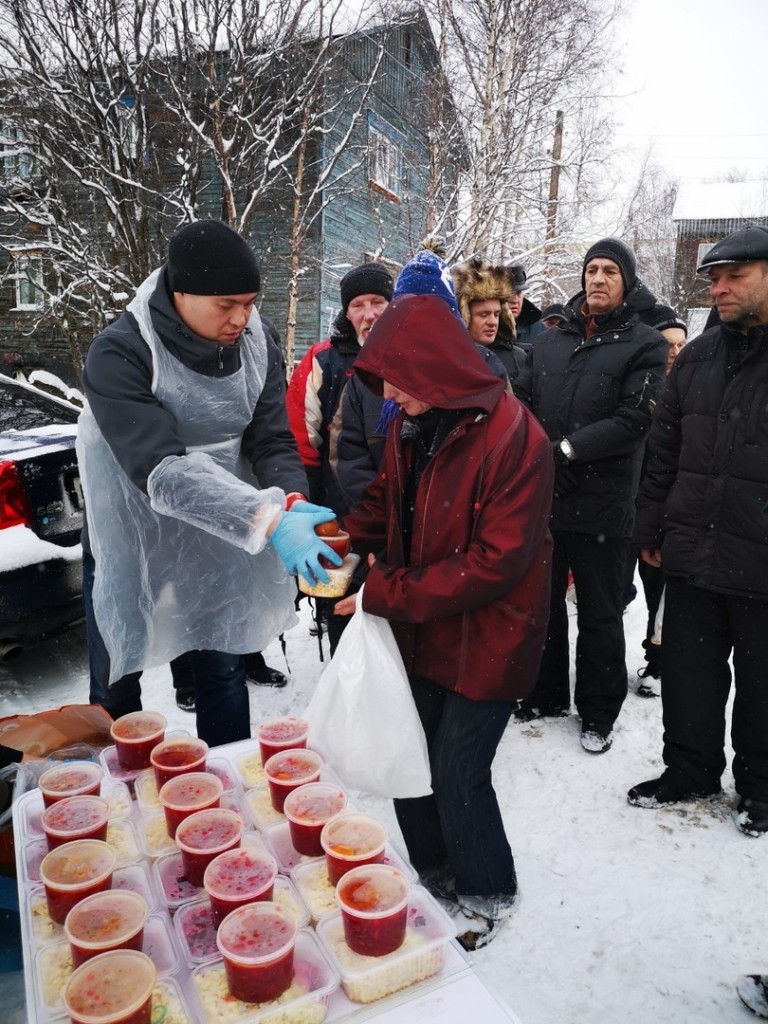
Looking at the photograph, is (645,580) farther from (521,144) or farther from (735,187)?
(735,187)

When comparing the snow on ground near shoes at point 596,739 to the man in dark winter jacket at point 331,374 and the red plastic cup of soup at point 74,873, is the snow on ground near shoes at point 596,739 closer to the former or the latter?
the man in dark winter jacket at point 331,374

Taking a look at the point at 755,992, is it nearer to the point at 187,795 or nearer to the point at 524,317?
the point at 187,795

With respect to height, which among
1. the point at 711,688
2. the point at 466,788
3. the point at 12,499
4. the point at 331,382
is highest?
the point at 331,382

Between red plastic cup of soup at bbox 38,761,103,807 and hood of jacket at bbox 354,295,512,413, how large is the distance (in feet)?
3.94

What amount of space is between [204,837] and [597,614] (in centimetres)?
227

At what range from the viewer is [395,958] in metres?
1.10

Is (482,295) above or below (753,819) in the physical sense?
above

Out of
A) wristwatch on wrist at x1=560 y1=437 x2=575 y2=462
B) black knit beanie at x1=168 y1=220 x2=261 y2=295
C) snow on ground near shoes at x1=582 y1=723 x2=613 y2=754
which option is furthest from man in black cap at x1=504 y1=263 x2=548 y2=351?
black knit beanie at x1=168 y1=220 x2=261 y2=295

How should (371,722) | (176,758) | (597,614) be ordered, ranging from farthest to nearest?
(597,614), (371,722), (176,758)

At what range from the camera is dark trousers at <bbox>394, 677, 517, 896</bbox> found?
74.5 inches

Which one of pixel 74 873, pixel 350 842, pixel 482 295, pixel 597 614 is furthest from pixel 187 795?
pixel 482 295

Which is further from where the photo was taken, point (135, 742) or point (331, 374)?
point (331, 374)

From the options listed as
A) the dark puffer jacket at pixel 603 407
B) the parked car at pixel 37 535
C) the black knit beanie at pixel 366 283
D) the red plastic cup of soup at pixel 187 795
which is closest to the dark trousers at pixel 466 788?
the red plastic cup of soup at pixel 187 795

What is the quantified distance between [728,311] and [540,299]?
11.6 m
